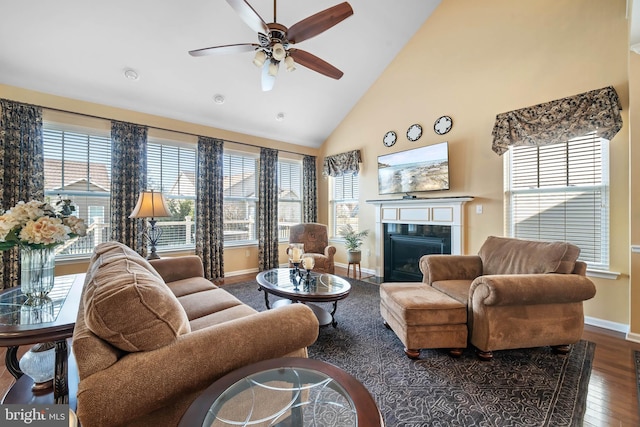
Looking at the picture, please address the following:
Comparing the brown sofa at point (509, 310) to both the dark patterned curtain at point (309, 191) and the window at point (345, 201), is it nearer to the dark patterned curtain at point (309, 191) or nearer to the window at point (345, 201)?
the window at point (345, 201)

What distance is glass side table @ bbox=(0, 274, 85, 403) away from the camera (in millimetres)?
1223

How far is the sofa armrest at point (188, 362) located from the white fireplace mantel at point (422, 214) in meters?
3.08

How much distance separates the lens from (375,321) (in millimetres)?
2863

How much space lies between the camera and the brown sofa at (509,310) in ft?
6.63

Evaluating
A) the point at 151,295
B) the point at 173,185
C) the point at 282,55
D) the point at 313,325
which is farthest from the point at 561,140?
the point at 173,185

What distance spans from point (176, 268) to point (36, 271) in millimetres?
1234

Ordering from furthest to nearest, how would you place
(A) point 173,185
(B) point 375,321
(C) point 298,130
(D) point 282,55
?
(C) point 298,130 < (A) point 173,185 < (B) point 375,321 < (D) point 282,55

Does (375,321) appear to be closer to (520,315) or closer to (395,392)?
(395,392)

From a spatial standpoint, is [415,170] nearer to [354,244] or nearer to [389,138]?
[389,138]

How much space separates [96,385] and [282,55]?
2.42 m

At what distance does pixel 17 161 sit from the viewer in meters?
3.10

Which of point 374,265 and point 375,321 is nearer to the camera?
point 375,321

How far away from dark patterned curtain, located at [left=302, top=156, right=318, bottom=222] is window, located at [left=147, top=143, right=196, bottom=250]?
7.28ft

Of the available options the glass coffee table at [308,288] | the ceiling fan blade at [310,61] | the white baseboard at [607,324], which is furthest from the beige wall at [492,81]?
the glass coffee table at [308,288]
